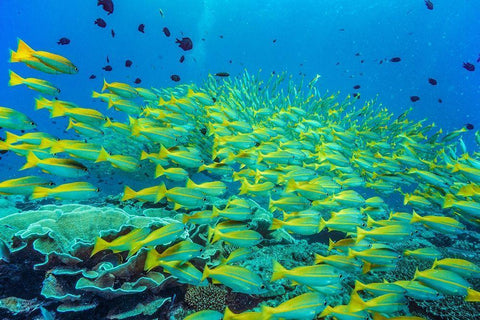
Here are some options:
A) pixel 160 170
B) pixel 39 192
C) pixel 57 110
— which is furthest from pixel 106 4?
pixel 39 192

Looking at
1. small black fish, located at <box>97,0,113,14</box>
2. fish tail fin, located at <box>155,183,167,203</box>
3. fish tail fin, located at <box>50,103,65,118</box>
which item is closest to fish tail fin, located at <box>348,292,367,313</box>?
fish tail fin, located at <box>155,183,167,203</box>

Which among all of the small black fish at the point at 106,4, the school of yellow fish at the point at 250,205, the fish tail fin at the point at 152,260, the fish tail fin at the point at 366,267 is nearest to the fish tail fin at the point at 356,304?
the school of yellow fish at the point at 250,205

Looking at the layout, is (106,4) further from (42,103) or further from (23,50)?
(23,50)

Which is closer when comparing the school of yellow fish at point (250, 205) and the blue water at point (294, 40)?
the school of yellow fish at point (250, 205)

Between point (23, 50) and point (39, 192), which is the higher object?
point (23, 50)

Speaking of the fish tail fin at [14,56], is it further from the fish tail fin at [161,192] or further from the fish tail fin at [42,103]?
the fish tail fin at [161,192]

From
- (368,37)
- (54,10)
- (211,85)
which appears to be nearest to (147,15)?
(54,10)

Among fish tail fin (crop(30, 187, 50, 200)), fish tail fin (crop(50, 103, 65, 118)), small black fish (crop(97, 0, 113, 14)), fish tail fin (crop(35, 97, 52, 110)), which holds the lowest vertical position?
fish tail fin (crop(30, 187, 50, 200))

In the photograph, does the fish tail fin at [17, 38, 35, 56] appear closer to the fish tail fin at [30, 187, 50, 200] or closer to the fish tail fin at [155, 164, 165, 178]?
the fish tail fin at [30, 187, 50, 200]

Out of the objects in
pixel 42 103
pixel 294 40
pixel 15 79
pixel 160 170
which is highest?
pixel 294 40

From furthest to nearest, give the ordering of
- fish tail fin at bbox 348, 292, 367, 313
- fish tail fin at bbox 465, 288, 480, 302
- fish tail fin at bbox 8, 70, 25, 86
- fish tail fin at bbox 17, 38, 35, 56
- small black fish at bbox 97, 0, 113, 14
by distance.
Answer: small black fish at bbox 97, 0, 113, 14 < fish tail fin at bbox 8, 70, 25, 86 < fish tail fin at bbox 17, 38, 35, 56 < fish tail fin at bbox 465, 288, 480, 302 < fish tail fin at bbox 348, 292, 367, 313

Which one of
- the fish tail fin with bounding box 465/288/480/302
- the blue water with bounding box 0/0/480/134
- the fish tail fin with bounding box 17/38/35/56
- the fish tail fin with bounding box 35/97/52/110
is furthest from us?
the blue water with bounding box 0/0/480/134

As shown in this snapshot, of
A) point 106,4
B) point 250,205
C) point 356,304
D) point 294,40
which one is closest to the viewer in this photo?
point 356,304

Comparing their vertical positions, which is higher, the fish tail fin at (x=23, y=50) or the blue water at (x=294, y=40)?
the blue water at (x=294, y=40)
